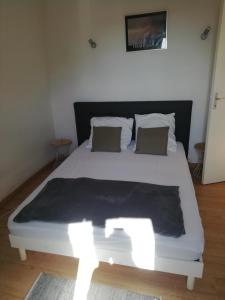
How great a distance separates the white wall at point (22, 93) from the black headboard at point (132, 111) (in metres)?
0.60

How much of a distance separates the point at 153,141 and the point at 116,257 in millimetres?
1467

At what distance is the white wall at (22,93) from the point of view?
248 centimetres

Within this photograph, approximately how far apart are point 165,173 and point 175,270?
91 centimetres

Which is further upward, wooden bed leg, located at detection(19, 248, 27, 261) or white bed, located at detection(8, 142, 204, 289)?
white bed, located at detection(8, 142, 204, 289)

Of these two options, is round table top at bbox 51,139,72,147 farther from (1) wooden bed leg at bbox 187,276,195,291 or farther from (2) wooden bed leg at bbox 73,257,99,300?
(1) wooden bed leg at bbox 187,276,195,291

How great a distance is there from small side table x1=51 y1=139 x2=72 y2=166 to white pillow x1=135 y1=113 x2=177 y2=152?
1212 mm

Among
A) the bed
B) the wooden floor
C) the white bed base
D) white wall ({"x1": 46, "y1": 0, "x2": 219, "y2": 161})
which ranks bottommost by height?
the wooden floor

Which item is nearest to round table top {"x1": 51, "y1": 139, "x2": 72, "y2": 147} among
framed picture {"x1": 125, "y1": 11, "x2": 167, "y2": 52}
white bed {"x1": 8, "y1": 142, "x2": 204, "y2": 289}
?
white bed {"x1": 8, "y1": 142, "x2": 204, "y2": 289}

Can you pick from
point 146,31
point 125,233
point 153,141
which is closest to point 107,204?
point 125,233

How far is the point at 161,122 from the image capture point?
2.72 m

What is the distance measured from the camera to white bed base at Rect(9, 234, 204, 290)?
4.45 ft

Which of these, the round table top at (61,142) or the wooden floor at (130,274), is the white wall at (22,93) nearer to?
the round table top at (61,142)

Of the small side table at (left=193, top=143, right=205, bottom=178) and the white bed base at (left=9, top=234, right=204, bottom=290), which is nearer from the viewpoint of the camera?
the white bed base at (left=9, top=234, right=204, bottom=290)

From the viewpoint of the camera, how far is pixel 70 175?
218 centimetres
